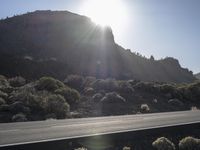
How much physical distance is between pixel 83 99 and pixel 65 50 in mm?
58317

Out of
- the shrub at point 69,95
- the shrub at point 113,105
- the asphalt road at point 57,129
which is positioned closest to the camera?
the asphalt road at point 57,129

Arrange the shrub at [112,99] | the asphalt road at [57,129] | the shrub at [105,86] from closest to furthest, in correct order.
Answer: the asphalt road at [57,129], the shrub at [112,99], the shrub at [105,86]

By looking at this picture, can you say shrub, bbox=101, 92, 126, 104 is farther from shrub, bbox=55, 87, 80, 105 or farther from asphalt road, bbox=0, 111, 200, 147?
asphalt road, bbox=0, 111, 200, 147

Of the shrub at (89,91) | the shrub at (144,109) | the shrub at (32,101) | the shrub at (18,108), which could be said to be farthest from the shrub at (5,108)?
the shrub at (89,91)

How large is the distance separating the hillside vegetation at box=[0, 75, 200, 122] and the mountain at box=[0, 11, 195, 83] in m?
19.7

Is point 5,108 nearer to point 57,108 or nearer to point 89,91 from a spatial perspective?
point 57,108

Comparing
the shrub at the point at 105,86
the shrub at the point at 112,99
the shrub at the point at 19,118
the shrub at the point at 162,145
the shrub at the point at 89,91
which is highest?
the shrub at the point at 105,86

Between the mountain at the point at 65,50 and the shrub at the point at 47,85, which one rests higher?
the mountain at the point at 65,50

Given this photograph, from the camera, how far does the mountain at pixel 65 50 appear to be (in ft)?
229

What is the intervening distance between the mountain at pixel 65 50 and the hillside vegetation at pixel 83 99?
19718 mm

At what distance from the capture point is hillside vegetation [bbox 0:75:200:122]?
27.1 m

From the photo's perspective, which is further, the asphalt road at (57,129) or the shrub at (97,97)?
the shrub at (97,97)

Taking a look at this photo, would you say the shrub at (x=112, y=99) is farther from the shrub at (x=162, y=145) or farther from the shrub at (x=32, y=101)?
the shrub at (x=162, y=145)

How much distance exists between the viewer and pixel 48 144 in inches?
407
